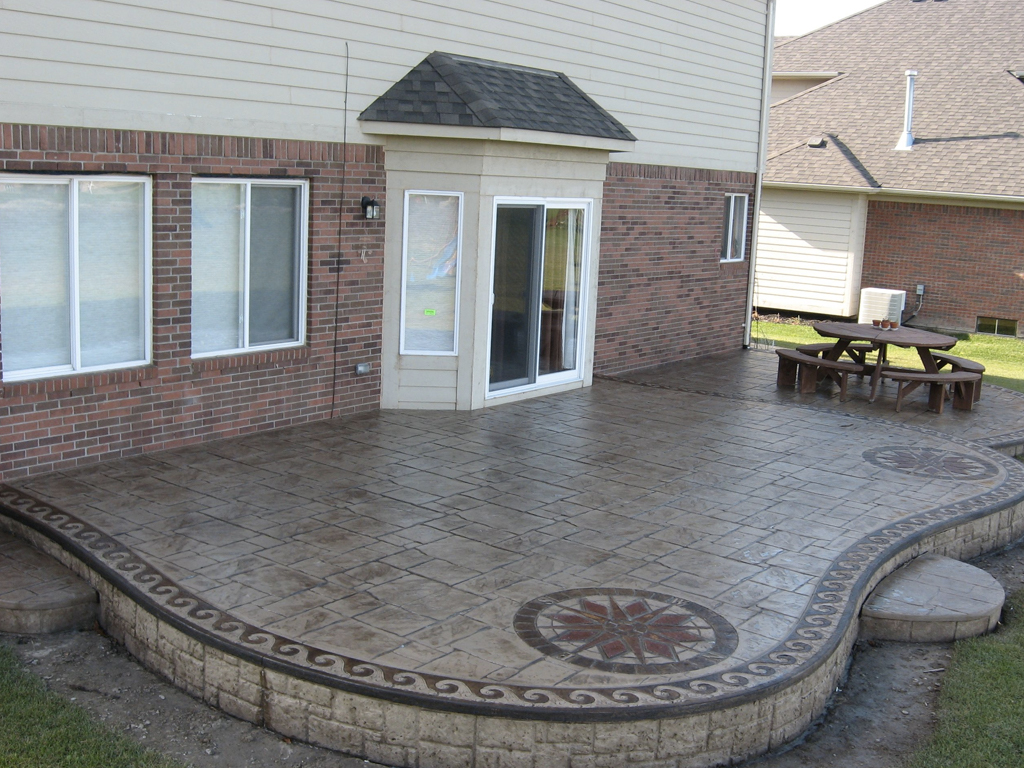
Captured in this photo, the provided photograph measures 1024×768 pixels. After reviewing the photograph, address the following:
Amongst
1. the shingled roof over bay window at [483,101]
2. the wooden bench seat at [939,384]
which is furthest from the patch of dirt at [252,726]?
the wooden bench seat at [939,384]

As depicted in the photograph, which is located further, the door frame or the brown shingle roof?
the brown shingle roof

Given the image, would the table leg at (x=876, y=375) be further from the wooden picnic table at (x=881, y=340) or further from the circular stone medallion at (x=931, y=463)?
the circular stone medallion at (x=931, y=463)

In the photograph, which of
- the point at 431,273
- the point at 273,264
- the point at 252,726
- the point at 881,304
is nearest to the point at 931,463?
the point at 431,273

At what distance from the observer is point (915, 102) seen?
25031mm

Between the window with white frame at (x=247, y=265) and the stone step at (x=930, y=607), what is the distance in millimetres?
5727

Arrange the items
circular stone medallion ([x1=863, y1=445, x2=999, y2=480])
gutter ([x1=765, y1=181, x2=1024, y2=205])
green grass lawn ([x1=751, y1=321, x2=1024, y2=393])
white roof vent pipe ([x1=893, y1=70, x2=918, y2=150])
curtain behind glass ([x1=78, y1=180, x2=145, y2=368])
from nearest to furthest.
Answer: curtain behind glass ([x1=78, y1=180, x2=145, y2=368]) → circular stone medallion ([x1=863, y1=445, x2=999, y2=480]) → green grass lawn ([x1=751, y1=321, x2=1024, y2=393]) → gutter ([x1=765, y1=181, x2=1024, y2=205]) → white roof vent pipe ([x1=893, y1=70, x2=918, y2=150])

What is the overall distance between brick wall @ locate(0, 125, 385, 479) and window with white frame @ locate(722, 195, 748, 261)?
7.73 m

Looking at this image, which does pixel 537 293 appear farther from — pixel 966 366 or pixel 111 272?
pixel 966 366

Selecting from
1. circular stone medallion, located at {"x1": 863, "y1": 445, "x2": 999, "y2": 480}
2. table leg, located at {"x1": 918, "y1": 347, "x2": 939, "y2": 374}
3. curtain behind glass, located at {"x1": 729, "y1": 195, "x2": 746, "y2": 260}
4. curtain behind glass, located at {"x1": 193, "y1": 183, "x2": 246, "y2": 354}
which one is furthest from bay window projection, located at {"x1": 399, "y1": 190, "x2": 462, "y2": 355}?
curtain behind glass, located at {"x1": 729, "y1": 195, "x2": 746, "y2": 260}

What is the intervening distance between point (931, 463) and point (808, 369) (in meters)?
3.47

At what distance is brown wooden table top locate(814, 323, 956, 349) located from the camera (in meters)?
12.6

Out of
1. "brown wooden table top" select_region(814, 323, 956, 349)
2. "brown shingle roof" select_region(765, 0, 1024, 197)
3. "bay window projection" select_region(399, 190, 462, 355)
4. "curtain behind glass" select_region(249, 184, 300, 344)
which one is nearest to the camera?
"curtain behind glass" select_region(249, 184, 300, 344)

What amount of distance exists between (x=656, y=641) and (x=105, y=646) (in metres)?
3.16

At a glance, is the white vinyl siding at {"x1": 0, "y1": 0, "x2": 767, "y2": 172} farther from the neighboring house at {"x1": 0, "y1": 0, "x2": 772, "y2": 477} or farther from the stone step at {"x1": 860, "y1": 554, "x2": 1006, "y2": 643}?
the stone step at {"x1": 860, "y1": 554, "x2": 1006, "y2": 643}
